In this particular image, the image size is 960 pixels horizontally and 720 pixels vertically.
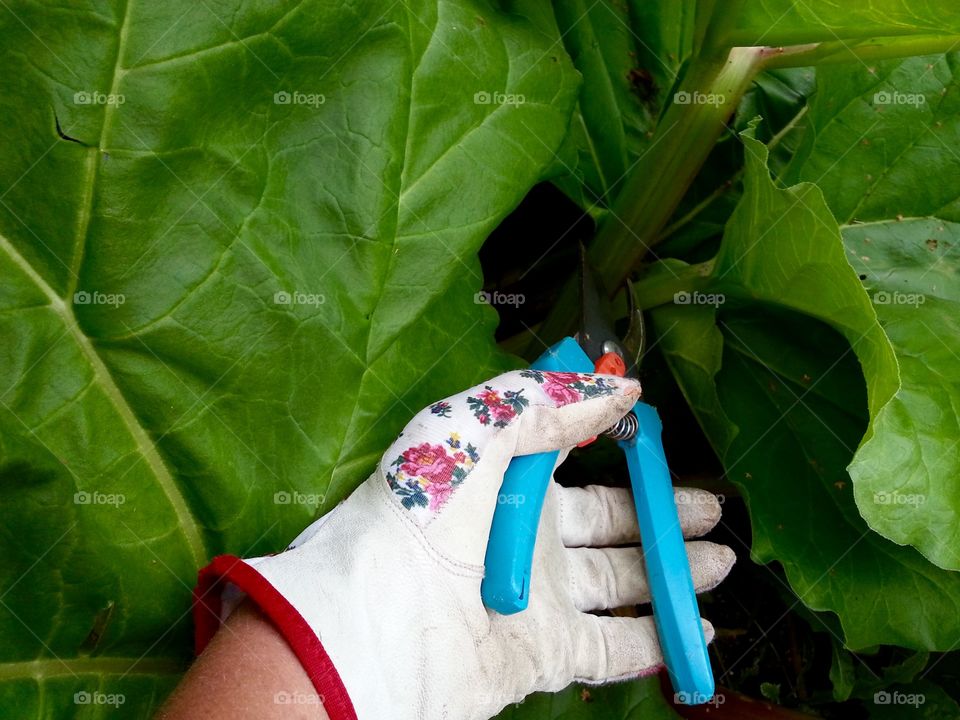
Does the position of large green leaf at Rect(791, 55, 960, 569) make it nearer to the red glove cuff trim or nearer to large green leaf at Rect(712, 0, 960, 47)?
large green leaf at Rect(712, 0, 960, 47)

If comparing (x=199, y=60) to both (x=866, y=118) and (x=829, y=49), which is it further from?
(x=866, y=118)

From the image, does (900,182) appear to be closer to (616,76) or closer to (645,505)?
(616,76)

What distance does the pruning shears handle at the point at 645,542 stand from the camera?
3.65 ft

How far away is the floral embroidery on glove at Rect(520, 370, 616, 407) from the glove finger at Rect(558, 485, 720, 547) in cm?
27

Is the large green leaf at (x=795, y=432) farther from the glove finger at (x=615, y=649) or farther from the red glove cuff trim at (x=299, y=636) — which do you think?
the red glove cuff trim at (x=299, y=636)

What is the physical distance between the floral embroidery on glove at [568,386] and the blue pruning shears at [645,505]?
0.06 metres

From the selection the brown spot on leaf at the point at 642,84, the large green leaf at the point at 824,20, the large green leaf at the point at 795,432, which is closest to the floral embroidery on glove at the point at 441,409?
the large green leaf at the point at 795,432

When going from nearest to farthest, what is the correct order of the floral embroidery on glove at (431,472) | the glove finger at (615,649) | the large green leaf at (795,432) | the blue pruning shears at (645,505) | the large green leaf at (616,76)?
the floral embroidery on glove at (431,472), the blue pruning shears at (645,505), the glove finger at (615,649), the large green leaf at (795,432), the large green leaf at (616,76)

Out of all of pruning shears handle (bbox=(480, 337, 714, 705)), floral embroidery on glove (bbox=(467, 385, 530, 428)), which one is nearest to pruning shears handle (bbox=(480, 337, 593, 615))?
pruning shears handle (bbox=(480, 337, 714, 705))

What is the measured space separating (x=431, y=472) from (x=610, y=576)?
0.43 m

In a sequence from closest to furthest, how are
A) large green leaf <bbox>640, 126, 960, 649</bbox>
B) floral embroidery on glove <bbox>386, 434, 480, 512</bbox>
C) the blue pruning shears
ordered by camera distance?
floral embroidery on glove <bbox>386, 434, 480, 512</bbox> → the blue pruning shears → large green leaf <bbox>640, 126, 960, 649</bbox>

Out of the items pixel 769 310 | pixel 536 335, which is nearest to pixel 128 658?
pixel 536 335

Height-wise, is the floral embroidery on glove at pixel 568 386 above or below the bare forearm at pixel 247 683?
above

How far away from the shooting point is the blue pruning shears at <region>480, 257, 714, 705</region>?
1166mm
